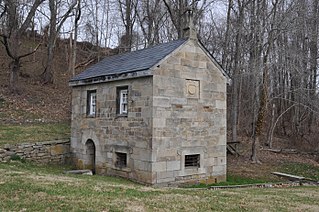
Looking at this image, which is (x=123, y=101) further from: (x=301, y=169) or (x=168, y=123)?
(x=301, y=169)

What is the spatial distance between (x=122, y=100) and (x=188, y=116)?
2670 millimetres

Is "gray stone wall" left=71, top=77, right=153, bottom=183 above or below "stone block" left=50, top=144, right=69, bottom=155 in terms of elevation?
above

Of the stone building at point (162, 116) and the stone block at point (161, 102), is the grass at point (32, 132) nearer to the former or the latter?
the stone building at point (162, 116)

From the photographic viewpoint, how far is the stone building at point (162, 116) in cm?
1272

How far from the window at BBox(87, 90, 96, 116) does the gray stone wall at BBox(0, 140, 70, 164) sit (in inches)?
88.4

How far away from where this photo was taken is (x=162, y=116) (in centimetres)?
1278

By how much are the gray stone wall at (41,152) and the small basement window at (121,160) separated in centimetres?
388

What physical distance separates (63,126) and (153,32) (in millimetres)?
13589

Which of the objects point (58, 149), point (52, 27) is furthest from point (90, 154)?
point (52, 27)

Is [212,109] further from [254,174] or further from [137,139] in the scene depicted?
[254,174]

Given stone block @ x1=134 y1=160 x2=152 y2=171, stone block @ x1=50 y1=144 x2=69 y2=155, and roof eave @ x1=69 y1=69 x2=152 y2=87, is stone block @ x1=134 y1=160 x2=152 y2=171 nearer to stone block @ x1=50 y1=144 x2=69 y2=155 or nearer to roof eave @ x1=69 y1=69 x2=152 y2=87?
roof eave @ x1=69 y1=69 x2=152 y2=87

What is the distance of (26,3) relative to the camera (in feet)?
77.7

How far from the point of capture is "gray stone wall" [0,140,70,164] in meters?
15.2

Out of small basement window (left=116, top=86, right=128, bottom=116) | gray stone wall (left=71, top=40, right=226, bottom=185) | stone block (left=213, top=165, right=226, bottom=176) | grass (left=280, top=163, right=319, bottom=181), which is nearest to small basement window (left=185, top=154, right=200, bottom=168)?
gray stone wall (left=71, top=40, right=226, bottom=185)
